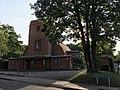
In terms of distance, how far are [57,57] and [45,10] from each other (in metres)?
21.3

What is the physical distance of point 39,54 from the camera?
189 ft

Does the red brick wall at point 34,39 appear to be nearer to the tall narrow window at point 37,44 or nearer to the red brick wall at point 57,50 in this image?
the tall narrow window at point 37,44

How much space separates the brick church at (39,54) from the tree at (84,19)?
1855cm

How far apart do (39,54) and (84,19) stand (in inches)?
963

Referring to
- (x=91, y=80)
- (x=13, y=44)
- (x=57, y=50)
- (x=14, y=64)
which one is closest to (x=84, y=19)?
(x=91, y=80)

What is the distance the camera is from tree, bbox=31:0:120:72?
3281 centimetres

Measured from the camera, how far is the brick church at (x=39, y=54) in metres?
55.4

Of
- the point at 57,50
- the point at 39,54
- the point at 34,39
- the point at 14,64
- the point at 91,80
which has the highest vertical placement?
the point at 34,39

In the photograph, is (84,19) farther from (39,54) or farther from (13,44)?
(13,44)

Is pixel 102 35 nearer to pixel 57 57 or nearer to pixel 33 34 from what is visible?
pixel 57 57

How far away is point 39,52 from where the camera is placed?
190 ft

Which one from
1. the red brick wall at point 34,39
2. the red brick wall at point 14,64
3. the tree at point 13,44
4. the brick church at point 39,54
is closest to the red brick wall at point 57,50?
the brick church at point 39,54

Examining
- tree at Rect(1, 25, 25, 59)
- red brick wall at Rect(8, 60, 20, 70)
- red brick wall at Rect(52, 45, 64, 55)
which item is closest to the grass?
red brick wall at Rect(52, 45, 64, 55)

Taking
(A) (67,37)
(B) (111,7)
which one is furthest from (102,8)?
(A) (67,37)
